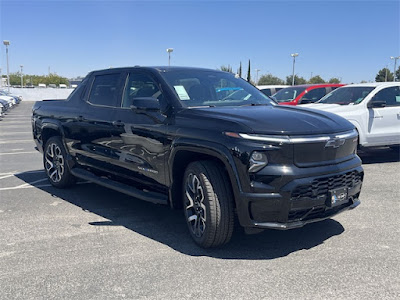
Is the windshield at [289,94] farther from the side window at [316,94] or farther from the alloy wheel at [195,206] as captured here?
the alloy wheel at [195,206]

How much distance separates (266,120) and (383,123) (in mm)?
5827

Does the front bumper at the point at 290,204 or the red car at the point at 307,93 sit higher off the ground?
the red car at the point at 307,93

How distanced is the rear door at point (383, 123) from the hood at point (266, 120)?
4.76 m

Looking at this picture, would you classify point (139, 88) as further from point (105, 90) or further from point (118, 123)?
point (105, 90)

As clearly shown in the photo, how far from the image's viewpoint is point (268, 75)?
85.6 meters

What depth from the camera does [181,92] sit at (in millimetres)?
4395

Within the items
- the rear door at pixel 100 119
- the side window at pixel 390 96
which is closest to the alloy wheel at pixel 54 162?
the rear door at pixel 100 119

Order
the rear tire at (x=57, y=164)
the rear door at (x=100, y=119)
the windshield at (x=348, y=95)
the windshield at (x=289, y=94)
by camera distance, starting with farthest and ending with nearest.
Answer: the windshield at (x=289, y=94) < the windshield at (x=348, y=95) < the rear tire at (x=57, y=164) < the rear door at (x=100, y=119)

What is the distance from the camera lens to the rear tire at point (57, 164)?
615cm

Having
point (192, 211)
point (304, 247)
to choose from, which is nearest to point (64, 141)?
point (192, 211)


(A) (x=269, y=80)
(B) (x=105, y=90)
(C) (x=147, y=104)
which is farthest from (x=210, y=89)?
(A) (x=269, y=80)

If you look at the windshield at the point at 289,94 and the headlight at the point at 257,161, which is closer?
the headlight at the point at 257,161

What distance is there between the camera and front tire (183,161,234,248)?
3.58 metres

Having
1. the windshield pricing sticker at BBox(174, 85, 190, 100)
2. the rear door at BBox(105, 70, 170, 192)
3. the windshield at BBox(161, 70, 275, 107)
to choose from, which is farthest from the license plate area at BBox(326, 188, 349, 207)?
the windshield pricing sticker at BBox(174, 85, 190, 100)
